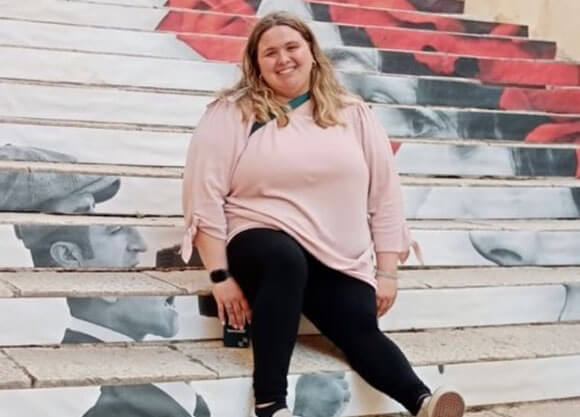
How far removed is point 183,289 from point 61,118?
3.09 ft

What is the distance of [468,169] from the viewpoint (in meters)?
3.42

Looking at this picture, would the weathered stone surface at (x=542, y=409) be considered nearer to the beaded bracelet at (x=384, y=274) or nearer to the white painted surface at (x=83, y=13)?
the beaded bracelet at (x=384, y=274)

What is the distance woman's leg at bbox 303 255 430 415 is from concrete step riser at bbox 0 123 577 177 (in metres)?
0.93

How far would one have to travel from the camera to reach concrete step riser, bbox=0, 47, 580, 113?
3.26m

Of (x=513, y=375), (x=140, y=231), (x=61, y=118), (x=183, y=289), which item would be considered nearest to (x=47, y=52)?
(x=61, y=118)

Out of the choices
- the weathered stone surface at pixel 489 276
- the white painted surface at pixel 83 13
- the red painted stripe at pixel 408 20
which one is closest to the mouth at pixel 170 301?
the weathered stone surface at pixel 489 276

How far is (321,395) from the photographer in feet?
7.30

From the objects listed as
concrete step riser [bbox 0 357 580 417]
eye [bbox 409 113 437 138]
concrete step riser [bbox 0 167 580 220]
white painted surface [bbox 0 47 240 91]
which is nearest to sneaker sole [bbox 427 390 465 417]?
concrete step riser [bbox 0 357 580 417]

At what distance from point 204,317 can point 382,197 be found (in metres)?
0.51

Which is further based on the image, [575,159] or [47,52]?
[575,159]

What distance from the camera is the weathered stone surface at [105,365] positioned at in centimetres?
203

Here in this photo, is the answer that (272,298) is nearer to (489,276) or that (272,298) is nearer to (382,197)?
(382,197)

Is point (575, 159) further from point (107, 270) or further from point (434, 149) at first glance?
point (107, 270)

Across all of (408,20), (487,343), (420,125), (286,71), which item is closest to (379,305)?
(487,343)
